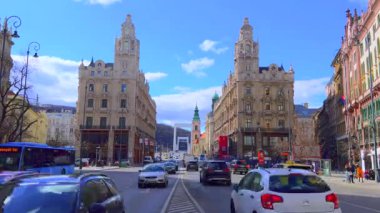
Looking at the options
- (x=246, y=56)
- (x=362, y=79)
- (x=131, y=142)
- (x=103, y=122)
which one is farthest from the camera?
(x=246, y=56)

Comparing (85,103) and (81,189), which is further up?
(85,103)

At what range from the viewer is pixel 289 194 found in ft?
29.5

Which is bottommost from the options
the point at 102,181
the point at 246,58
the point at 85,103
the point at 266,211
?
the point at 266,211

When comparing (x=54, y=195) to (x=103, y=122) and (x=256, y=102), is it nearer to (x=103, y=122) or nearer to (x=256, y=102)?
(x=103, y=122)

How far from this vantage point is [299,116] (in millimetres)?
134750

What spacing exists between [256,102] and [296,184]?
97848mm

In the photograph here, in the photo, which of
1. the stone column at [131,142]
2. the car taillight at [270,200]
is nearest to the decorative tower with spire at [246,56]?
the stone column at [131,142]

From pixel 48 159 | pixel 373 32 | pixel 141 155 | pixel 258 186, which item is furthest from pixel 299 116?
pixel 258 186

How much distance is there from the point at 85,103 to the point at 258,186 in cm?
9334

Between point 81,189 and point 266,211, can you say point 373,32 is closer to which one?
point 266,211

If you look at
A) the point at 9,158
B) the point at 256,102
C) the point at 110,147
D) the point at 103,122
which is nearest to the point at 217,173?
the point at 9,158

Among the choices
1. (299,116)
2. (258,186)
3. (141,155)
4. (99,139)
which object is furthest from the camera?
(299,116)

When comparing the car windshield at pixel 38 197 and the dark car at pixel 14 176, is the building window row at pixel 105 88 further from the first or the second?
the car windshield at pixel 38 197

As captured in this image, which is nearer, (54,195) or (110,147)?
(54,195)
